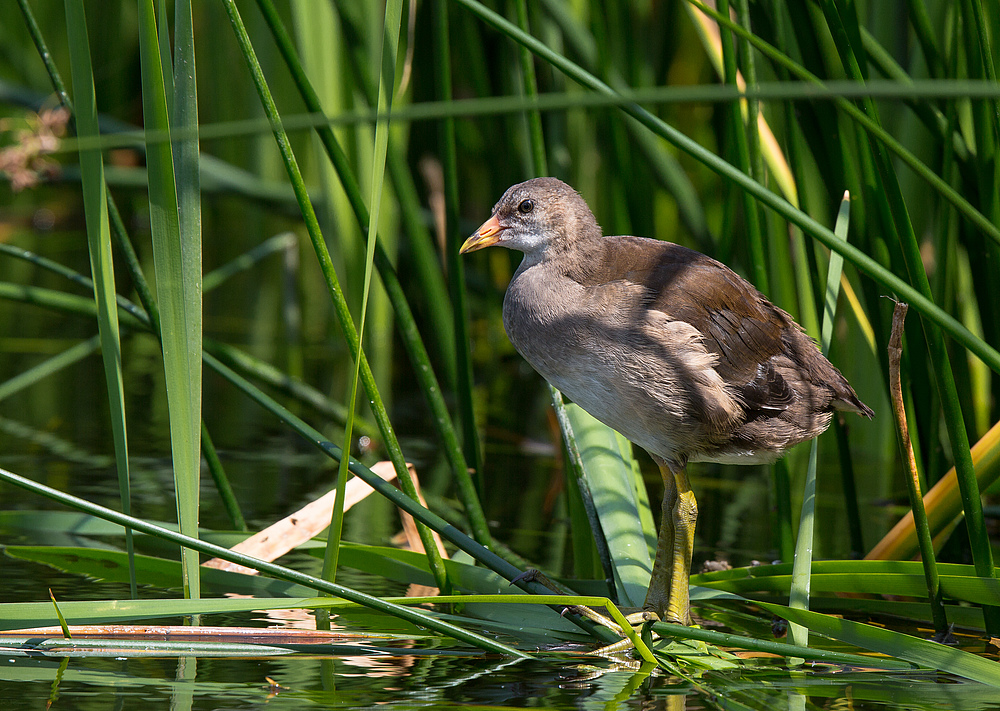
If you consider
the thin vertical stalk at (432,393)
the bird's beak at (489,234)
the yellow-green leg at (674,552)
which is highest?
the bird's beak at (489,234)

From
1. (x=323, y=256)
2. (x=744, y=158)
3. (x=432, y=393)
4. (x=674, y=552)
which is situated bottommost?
(x=674, y=552)

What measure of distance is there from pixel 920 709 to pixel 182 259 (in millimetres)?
1558

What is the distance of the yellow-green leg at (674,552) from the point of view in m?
2.27

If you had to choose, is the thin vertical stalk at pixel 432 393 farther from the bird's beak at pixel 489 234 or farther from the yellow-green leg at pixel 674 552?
the yellow-green leg at pixel 674 552

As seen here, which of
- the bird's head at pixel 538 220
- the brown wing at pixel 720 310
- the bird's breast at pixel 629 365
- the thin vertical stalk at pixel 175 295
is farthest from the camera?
the bird's head at pixel 538 220

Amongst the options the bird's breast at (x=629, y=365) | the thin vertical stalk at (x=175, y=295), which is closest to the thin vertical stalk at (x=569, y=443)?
the bird's breast at (x=629, y=365)

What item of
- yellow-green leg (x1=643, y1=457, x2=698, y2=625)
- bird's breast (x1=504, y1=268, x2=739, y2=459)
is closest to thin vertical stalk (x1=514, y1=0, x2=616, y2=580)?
yellow-green leg (x1=643, y1=457, x2=698, y2=625)

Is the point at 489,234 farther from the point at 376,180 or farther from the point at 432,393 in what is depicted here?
the point at 376,180

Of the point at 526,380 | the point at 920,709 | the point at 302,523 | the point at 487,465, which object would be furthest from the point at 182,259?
the point at 526,380

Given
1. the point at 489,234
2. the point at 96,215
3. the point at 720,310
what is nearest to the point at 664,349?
the point at 720,310

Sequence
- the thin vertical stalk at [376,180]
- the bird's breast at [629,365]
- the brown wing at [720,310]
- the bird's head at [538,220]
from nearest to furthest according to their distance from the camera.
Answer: the thin vertical stalk at [376,180] → the bird's breast at [629,365] → the brown wing at [720,310] → the bird's head at [538,220]

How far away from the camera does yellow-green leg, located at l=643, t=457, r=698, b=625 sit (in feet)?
7.46

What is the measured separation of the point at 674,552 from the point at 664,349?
513 mm

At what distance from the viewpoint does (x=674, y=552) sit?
239 cm
